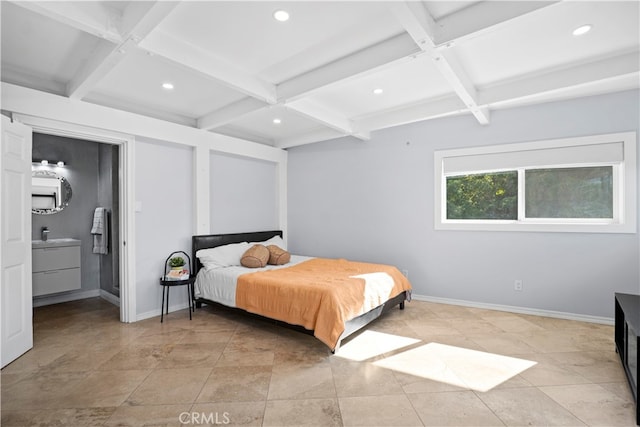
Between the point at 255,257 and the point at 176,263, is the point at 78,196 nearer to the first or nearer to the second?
the point at 176,263

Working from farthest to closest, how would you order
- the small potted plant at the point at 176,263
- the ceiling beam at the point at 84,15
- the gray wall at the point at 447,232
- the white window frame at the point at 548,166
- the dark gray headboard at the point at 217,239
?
the dark gray headboard at the point at 217,239, the small potted plant at the point at 176,263, the gray wall at the point at 447,232, the white window frame at the point at 548,166, the ceiling beam at the point at 84,15

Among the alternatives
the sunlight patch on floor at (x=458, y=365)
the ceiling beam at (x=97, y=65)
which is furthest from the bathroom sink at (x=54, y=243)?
the sunlight patch on floor at (x=458, y=365)

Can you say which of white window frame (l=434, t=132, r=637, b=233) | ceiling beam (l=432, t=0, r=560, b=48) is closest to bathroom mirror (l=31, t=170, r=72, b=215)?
ceiling beam (l=432, t=0, r=560, b=48)

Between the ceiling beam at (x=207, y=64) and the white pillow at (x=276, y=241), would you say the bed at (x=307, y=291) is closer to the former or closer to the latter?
the white pillow at (x=276, y=241)

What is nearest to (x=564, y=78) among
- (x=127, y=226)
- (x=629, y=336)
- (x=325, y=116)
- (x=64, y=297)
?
(x=629, y=336)

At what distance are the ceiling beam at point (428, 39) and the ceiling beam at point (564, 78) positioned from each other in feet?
1.13

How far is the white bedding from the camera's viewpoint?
Result: 140 inches

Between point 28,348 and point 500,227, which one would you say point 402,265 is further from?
point 28,348

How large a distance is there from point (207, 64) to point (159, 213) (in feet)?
6.81

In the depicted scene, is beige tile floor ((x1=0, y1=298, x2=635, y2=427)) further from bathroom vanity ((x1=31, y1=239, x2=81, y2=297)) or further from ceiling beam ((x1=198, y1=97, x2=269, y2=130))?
ceiling beam ((x1=198, y1=97, x2=269, y2=130))

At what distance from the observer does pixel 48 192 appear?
4.44 metres

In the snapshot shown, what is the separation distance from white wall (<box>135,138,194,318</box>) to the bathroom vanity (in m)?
1.45

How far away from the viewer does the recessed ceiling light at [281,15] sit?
207 centimetres

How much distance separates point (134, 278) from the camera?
145 inches
